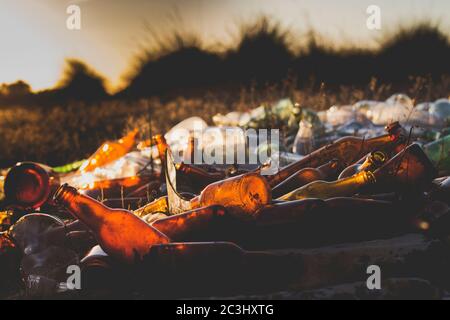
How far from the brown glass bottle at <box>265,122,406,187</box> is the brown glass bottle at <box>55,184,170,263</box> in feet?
2.28

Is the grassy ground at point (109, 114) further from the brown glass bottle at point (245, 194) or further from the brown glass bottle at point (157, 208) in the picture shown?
the brown glass bottle at point (245, 194)

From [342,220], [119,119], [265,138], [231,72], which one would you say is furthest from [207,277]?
[231,72]

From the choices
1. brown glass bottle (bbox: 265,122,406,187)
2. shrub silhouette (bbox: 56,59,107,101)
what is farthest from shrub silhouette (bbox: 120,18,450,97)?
brown glass bottle (bbox: 265,122,406,187)

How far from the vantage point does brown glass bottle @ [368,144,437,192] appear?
2176 millimetres

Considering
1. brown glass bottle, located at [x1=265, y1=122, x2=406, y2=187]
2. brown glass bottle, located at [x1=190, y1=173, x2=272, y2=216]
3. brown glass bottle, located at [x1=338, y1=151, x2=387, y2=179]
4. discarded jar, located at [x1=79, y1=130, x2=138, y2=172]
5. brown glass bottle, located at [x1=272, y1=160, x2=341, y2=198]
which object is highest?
discarded jar, located at [x1=79, y1=130, x2=138, y2=172]

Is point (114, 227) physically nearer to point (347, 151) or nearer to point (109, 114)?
point (347, 151)

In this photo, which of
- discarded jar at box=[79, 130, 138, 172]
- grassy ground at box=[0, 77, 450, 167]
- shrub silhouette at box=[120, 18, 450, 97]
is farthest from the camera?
shrub silhouette at box=[120, 18, 450, 97]

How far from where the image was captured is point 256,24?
27.5 feet

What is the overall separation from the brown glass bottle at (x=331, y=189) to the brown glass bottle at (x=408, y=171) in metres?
0.05

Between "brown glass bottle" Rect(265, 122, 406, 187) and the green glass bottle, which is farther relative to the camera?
the green glass bottle

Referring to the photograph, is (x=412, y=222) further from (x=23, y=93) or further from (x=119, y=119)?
(x=23, y=93)

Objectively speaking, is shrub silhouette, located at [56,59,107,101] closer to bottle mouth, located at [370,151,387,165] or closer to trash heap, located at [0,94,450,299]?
trash heap, located at [0,94,450,299]

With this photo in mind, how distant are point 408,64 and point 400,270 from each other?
712cm

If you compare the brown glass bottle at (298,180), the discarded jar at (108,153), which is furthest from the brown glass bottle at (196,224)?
the discarded jar at (108,153)
